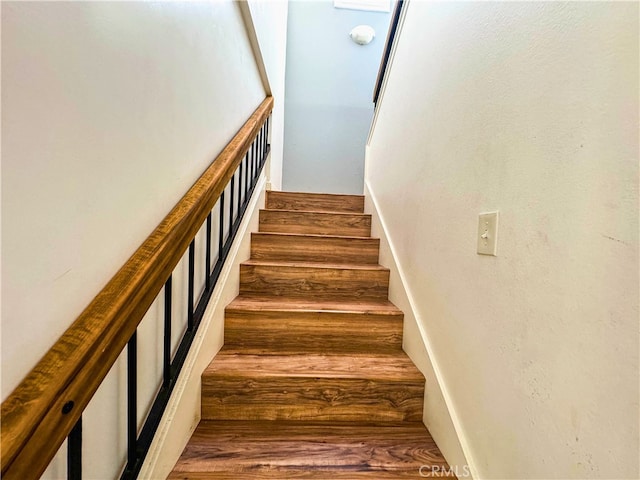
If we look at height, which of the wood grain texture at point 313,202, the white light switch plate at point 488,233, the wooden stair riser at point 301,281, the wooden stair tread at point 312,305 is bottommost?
the wooden stair tread at point 312,305

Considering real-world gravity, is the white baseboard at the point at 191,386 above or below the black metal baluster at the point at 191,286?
below

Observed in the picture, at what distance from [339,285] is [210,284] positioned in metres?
0.71

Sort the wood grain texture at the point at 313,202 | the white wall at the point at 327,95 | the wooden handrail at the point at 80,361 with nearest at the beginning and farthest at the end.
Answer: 1. the wooden handrail at the point at 80,361
2. the wood grain texture at the point at 313,202
3. the white wall at the point at 327,95

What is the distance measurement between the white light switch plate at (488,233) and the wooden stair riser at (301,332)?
664 millimetres

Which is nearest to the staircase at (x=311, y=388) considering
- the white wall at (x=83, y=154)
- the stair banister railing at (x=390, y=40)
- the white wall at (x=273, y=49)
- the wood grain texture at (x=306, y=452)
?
the wood grain texture at (x=306, y=452)

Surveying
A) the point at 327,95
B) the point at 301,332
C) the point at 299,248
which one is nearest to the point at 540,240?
the point at 301,332

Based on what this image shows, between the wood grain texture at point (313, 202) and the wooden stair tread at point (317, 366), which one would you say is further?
the wood grain texture at point (313, 202)

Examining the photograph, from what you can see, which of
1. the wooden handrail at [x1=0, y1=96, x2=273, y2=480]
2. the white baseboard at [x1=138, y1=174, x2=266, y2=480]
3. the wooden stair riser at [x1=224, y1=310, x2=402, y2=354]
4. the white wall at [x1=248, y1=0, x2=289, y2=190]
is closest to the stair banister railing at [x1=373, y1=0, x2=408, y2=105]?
the white wall at [x1=248, y1=0, x2=289, y2=190]

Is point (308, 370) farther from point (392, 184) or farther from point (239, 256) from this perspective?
point (392, 184)

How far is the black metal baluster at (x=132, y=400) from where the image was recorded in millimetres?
670

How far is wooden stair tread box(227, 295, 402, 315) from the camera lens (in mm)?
1367

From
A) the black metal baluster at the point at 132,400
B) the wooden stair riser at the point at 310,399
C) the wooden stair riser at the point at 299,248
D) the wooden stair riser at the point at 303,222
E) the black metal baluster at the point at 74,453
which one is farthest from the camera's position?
the wooden stair riser at the point at 303,222

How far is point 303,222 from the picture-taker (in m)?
2.17

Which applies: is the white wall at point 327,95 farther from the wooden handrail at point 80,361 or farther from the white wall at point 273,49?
the wooden handrail at point 80,361
